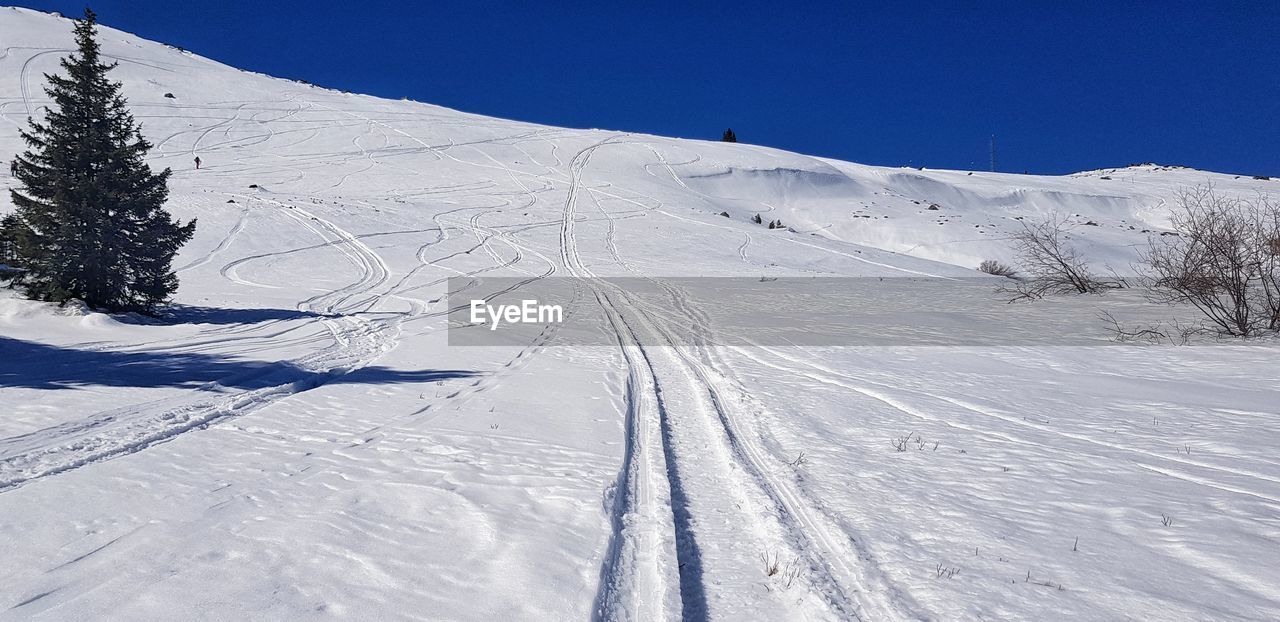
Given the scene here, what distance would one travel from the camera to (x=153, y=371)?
8.93 m

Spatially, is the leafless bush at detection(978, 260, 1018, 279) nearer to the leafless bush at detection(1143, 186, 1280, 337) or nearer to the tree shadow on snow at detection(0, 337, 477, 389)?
the leafless bush at detection(1143, 186, 1280, 337)

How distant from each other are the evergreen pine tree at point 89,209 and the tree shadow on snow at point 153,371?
3.02 meters

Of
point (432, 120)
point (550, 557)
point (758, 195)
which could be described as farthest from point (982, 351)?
point (432, 120)

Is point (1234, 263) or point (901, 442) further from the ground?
point (1234, 263)

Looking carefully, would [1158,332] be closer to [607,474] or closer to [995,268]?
[607,474]

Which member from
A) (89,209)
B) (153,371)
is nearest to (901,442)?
(153,371)

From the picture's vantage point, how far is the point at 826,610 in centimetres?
357

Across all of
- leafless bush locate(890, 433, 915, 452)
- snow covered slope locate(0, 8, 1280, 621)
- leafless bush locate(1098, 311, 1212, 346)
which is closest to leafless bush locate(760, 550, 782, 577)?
snow covered slope locate(0, 8, 1280, 621)

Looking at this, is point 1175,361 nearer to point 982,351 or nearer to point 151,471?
point 982,351

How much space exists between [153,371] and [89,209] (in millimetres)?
6282

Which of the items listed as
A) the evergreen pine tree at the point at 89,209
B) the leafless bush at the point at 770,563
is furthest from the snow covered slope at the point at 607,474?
the evergreen pine tree at the point at 89,209

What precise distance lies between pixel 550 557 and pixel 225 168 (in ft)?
169

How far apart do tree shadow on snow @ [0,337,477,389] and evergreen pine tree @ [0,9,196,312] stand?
119 inches

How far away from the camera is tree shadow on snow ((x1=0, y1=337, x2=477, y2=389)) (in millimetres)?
8148
